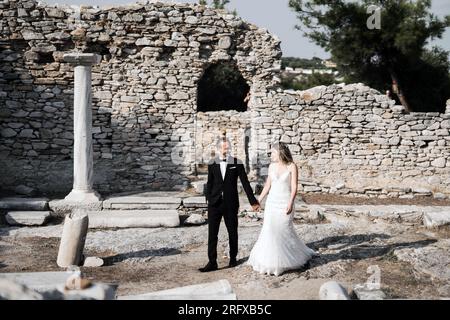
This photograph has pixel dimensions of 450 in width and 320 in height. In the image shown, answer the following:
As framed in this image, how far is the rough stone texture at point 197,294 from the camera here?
5062 mm

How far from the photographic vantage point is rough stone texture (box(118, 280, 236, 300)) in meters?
5.06

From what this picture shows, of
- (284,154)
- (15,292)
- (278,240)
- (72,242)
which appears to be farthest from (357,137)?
(15,292)

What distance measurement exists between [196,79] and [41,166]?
187 inches

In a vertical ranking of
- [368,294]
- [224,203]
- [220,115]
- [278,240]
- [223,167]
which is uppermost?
[220,115]

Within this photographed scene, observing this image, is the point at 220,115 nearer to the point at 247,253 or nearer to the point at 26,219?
the point at 26,219

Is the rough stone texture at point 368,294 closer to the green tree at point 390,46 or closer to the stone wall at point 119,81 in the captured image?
the stone wall at point 119,81

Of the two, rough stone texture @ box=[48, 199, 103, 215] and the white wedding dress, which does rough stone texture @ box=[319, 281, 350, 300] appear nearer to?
the white wedding dress

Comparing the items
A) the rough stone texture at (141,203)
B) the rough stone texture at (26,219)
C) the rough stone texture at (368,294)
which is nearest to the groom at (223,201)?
the rough stone texture at (368,294)

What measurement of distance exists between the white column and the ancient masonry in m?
2.02

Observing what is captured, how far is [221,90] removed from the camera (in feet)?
102

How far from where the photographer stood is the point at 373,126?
42.5 ft

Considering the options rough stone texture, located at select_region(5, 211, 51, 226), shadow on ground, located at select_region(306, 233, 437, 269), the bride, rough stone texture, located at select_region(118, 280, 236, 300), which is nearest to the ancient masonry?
rough stone texture, located at select_region(5, 211, 51, 226)

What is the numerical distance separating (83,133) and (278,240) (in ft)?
19.0
